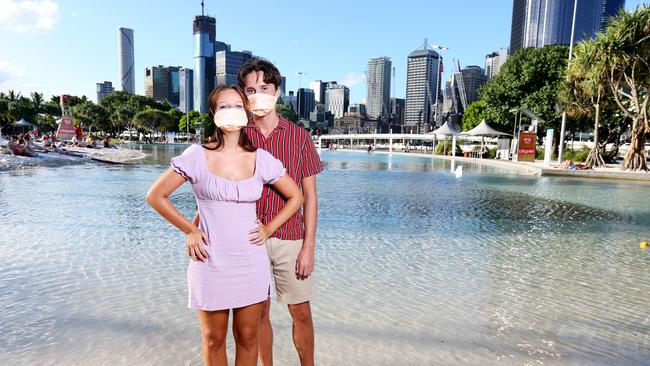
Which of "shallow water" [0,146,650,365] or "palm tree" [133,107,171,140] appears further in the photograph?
"palm tree" [133,107,171,140]

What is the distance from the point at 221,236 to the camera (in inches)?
82.5

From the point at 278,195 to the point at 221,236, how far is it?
0.43 meters

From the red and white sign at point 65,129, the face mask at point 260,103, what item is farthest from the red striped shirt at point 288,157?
the red and white sign at point 65,129

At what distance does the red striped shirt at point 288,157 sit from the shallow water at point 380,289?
123cm

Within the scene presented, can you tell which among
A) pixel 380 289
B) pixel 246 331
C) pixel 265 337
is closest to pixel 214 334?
pixel 246 331

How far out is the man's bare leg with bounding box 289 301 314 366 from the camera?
2.57 m

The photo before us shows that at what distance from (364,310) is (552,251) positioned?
4138 mm

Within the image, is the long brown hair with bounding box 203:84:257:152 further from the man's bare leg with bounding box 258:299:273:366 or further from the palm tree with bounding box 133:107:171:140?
the palm tree with bounding box 133:107:171:140

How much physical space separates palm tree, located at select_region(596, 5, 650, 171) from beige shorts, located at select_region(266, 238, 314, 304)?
82.9ft

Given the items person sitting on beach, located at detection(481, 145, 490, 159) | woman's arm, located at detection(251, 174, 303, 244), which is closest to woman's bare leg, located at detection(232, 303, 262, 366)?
woman's arm, located at detection(251, 174, 303, 244)

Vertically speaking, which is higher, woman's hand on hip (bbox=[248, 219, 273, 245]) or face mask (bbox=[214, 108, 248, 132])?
face mask (bbox=[214, 108, 248, 132])

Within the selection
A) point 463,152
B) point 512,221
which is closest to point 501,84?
point 463,152

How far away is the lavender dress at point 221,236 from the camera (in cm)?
209

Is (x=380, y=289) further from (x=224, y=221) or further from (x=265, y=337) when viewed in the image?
(x=224, y=221)
